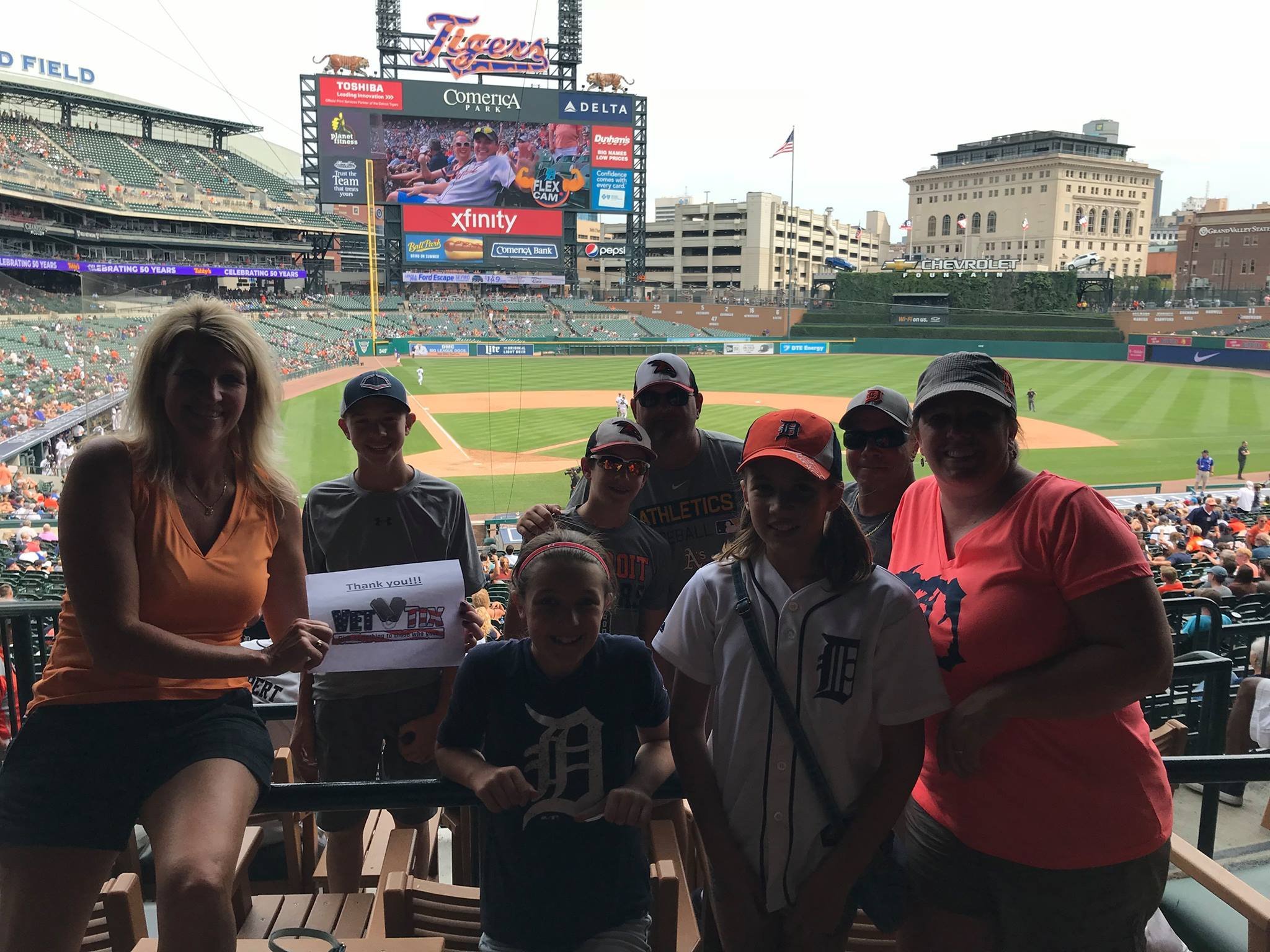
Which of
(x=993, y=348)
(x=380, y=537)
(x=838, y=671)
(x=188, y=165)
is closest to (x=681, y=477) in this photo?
(x=380, y=537)

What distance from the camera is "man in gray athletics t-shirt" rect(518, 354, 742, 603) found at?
12.5 ft

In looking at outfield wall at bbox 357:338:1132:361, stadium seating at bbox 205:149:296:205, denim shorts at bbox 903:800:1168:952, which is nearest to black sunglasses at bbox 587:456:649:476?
denim shorts at bbox 903:800:1168:952

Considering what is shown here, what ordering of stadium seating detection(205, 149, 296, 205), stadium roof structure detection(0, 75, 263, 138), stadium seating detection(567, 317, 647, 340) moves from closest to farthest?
stadium roof structure detection(0, 75, 263, 138)
stadium seating detection(567, 317, 647, 340)
stadium seating detection(205, 149, 296, 205)

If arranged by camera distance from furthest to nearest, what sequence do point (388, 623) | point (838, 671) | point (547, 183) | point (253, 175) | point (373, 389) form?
point (253, 175)
point (547, 183)
point (373, 389)
point (388, 623)
point (838, 671)

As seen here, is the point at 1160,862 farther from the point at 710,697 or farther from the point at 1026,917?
the point at 710,697

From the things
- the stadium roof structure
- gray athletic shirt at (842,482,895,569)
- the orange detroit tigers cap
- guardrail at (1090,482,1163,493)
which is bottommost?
guardrail at (1090,482,1163,493)

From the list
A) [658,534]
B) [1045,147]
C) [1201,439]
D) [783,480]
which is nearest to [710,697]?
[783,480]

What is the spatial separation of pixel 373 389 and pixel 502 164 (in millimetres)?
65181

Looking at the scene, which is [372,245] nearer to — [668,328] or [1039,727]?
[668,328]

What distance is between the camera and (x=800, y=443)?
2186 millimetres

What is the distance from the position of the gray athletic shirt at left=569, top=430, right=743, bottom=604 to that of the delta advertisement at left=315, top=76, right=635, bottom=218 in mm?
63409

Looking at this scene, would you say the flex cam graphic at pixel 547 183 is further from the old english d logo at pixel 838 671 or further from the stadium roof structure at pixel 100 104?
the old english d logo at pixel 838 671

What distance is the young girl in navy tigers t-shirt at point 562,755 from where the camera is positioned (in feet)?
6.98

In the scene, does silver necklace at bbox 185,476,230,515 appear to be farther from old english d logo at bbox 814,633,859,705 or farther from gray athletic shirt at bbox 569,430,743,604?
old english d logo at bbox 814,633,859,705
